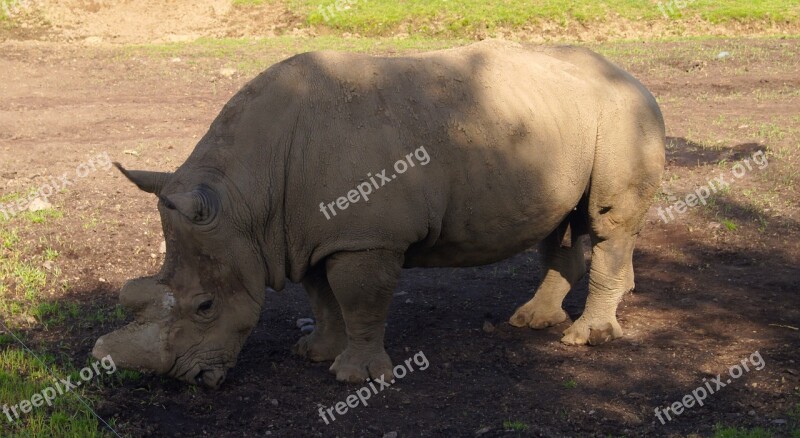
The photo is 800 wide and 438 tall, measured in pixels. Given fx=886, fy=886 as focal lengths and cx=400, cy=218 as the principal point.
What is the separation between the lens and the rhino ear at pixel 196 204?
5.55 m

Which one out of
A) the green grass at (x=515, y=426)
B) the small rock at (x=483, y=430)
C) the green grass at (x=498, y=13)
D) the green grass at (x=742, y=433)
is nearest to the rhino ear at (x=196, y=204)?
the small rock at (x=483, y=430)

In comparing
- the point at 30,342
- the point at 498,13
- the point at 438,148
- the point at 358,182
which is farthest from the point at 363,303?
the point at 498,13

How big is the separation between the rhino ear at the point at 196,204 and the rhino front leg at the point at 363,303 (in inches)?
36.3

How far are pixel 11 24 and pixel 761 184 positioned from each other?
21852 mm

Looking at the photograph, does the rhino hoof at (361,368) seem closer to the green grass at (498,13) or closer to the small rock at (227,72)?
the small rock at (227,72)

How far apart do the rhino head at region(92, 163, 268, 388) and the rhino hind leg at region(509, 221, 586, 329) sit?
2.79 meters

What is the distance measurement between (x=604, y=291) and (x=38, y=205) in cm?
663

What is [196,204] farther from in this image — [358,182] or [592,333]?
[592,333]

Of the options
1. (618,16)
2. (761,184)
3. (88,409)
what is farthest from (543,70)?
(618,16)

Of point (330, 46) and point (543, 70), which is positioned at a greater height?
point (543, 70)

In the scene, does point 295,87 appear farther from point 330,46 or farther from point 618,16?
point 618,16

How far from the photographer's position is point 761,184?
11219mm

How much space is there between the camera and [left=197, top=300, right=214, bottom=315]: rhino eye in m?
5.97

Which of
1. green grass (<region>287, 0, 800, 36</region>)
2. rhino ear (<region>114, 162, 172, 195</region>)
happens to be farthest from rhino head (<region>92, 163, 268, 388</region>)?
green grass (<region>287, 0, 800, 36</region>)
